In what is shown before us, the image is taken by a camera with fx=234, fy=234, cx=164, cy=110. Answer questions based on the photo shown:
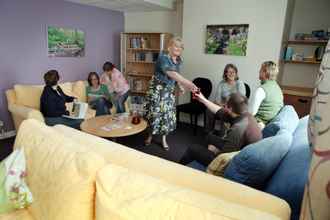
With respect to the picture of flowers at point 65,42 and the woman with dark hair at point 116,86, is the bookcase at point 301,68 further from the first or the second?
the picture of flowers at point 65,42

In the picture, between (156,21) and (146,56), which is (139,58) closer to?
(146,56)

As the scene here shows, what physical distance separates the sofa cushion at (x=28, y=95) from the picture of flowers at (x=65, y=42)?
0.82 m

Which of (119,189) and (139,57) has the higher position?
(139,57)

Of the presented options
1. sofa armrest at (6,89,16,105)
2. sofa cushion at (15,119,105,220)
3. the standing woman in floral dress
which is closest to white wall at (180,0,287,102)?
the standing woman in floral dress

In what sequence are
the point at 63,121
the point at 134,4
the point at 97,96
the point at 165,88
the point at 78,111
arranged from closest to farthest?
1. the point at 165,88
2. the point at 63,121
3. the point at 78,111
4. the point at 97,96
5. the point at 134,4

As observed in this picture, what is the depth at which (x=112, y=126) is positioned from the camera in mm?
2908

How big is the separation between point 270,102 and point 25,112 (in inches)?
118

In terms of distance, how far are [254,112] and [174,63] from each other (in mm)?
1131

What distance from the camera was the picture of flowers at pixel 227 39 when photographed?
374 centimetres

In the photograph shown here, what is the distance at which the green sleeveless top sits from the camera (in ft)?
7.81

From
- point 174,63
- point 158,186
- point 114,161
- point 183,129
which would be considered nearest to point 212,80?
point 183,129

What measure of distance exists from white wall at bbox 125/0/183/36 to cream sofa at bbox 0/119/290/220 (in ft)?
12.5

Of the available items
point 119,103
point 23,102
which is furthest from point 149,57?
point 23,102

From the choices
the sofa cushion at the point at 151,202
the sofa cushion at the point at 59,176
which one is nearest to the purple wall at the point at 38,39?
the sofa cushion at the point at 59,176
